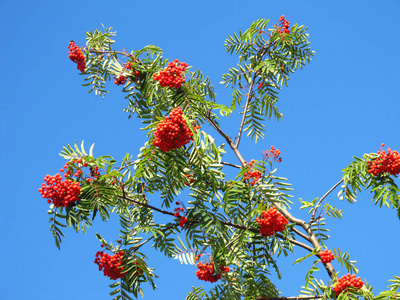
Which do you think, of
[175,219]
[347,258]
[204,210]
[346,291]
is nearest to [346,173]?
[347,258]

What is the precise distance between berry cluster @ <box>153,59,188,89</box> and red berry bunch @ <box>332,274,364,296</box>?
2895mm

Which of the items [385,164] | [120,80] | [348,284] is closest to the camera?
[348,284]

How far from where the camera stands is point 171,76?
582cm

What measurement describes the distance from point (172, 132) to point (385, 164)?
2.57 m

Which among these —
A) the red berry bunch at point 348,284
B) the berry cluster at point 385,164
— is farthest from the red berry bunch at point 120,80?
the red berry bunch at point 348,284

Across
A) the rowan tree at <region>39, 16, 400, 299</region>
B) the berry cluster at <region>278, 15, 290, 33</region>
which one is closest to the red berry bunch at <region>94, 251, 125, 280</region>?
the rowan tree at <region>39, 16, 400, 299</region>

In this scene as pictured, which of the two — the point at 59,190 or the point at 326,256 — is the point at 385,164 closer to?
the point at 326,256

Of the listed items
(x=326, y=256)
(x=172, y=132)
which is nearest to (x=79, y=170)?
(x=172, y=132)

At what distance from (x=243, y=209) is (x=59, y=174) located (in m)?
2.13

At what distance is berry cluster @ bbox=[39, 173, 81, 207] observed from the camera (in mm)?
5352

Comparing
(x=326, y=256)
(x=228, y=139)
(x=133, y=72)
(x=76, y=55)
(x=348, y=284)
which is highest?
(x=76, y=55)

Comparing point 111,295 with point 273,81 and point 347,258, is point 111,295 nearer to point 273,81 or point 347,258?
point 347,258

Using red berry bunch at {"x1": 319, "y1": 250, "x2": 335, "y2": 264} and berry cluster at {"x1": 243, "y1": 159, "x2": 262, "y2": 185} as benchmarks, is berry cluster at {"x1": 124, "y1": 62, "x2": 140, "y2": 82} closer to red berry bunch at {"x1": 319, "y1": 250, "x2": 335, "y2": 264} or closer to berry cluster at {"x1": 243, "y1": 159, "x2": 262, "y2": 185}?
berry cluster at {"x1": 243, "y1": 159, "x2": 262, "y2": 185}

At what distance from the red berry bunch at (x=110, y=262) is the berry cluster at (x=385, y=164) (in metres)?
3.13
